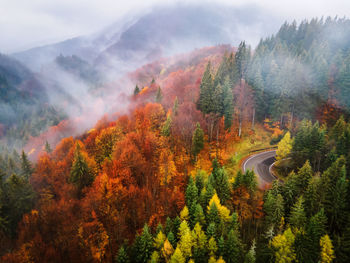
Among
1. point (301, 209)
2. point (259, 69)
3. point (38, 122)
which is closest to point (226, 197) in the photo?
point (301, 209)

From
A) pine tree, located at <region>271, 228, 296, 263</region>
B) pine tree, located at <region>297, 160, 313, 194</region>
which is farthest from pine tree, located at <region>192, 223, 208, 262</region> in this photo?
pine tree, located at <region>297, 160, 313, 194</region>

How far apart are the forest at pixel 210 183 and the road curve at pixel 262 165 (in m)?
1.85

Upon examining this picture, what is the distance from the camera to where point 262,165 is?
155 feet

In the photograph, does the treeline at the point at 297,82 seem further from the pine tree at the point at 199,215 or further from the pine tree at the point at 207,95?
the pine tree at the point at 199,215

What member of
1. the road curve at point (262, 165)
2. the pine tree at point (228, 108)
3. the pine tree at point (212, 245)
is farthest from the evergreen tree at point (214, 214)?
the pine tree at point (228, 108)

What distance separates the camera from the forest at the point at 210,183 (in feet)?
101

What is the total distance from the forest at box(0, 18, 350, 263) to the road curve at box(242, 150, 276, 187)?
1.85m

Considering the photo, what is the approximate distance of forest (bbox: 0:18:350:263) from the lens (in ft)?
101

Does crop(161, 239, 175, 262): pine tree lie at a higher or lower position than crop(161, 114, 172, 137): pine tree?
lower

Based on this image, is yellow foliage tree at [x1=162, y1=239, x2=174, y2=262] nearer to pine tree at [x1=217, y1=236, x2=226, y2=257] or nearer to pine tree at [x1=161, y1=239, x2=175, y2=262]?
pine tree at [x1=161, y1=239, x2=175, y2=262]

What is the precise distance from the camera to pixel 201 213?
32.9 m

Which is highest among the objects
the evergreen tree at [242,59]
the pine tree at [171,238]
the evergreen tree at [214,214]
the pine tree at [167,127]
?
the evergreen tree at [242,59]

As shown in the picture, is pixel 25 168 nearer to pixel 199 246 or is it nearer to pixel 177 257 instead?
pixel 177 257

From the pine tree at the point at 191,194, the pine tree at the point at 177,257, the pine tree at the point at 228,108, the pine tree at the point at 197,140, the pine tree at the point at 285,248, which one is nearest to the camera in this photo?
the pine tree at the point at 177,257
